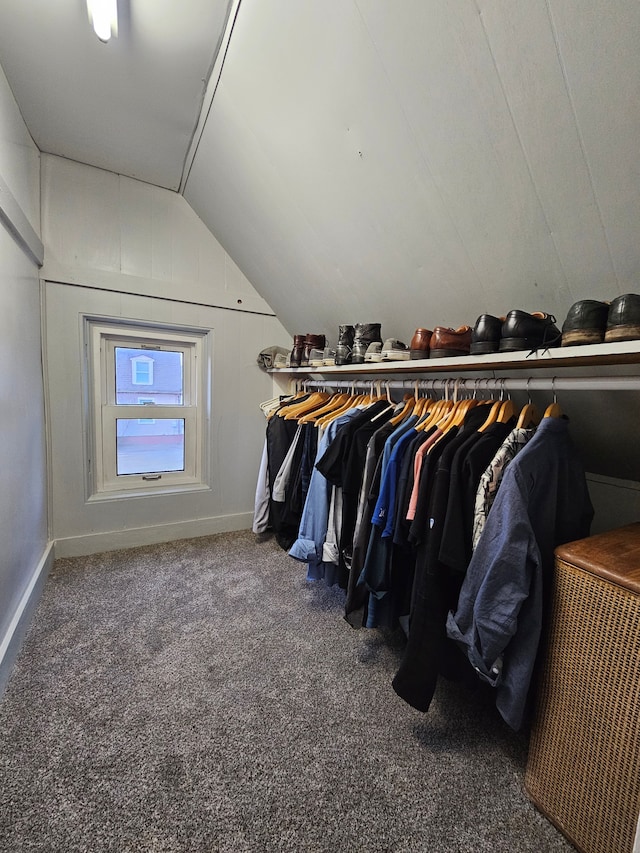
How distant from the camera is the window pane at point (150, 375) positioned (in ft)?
8.02

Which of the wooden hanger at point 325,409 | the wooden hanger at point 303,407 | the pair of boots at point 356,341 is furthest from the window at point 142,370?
the pair of boots at point 356,341

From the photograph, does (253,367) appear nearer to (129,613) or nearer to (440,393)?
(440,393)

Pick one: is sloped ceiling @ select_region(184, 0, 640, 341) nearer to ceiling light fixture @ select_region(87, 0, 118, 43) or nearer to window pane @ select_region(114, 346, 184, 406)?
ceiling light fixture @ select_region(87, 0, 118, 43)

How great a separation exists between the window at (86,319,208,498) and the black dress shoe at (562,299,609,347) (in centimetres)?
235

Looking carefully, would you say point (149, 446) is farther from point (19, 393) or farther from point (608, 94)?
point (608, 94)

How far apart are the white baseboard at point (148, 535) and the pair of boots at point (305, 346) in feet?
4.60

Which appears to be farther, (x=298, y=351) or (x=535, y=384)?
(x=298, y=351)

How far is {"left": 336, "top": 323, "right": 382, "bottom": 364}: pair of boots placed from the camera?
5.54 ft

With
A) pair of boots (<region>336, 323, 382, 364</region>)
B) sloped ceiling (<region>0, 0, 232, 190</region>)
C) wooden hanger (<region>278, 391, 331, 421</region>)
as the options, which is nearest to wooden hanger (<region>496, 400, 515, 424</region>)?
pair of boots (<region>336, 323, 382, 364</region>)

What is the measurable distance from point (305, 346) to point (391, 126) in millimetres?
1255

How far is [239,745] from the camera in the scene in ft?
3.59

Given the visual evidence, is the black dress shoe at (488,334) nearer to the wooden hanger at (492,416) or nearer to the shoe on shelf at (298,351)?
the wooden hanger at (492,416)

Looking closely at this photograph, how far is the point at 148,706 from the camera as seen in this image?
1.22 metres

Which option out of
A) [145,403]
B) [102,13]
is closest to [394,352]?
[102,13]
